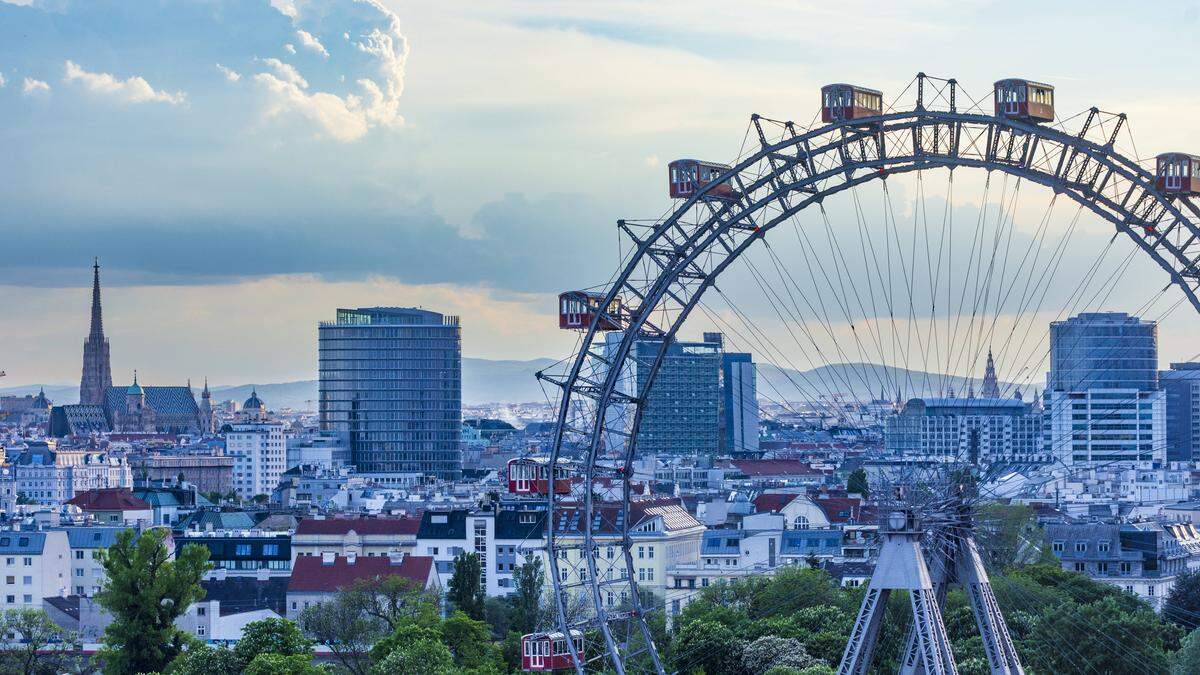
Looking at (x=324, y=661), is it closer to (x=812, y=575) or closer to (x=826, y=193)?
(x=812, y=575)

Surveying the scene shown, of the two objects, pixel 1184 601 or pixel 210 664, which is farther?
pixel 1184 601

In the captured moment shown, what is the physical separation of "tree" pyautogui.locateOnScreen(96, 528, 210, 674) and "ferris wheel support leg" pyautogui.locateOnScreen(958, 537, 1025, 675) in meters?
45.4

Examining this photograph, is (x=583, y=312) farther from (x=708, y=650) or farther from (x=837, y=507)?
(x=837, y=507)

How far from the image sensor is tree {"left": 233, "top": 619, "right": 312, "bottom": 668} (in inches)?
3450

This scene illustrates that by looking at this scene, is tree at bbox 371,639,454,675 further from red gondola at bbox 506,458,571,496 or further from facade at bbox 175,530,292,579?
facade at bbox 175,530,292,579

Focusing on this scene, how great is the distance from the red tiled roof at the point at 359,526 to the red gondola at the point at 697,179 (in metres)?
83.8

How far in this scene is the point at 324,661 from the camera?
98.0m

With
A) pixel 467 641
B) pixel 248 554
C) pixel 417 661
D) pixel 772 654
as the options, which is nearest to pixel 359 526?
pixel 248 554

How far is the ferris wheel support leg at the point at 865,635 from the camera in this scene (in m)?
55.9

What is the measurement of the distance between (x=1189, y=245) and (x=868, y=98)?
9.09m

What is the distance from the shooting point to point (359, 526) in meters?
149

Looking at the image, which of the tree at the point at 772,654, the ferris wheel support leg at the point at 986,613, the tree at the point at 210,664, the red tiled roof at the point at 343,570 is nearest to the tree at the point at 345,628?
the tree at the point at 210,664

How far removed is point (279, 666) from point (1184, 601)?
131 ft

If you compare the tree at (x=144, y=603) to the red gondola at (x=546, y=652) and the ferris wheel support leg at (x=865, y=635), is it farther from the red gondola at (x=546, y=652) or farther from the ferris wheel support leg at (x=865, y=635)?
the ferris wheel support leg at (x=865, y=635)
